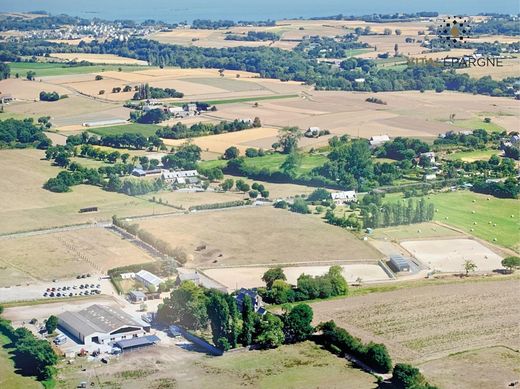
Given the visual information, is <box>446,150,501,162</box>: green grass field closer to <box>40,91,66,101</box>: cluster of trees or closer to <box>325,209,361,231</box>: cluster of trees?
<box>325,209,361,231</box>: cluster of trees

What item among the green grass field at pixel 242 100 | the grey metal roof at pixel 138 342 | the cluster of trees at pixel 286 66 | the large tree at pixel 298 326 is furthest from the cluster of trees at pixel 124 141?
the large tree at pixel 298 326

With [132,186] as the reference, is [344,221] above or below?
below

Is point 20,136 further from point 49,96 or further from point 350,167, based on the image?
point 350,167

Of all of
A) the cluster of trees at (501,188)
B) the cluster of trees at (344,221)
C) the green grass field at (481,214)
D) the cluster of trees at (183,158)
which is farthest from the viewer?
the cluster of trees at (183,158)

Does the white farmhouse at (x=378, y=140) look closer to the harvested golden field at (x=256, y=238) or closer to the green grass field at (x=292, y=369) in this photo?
the harvested golden field at (x=256, y=238)

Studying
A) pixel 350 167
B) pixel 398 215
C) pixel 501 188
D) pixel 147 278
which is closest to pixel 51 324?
pixel 147 278

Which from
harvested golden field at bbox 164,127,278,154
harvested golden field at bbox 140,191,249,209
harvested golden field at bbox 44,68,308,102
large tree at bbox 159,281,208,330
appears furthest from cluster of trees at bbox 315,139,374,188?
harvested golden field at bbox 44,68,308,102

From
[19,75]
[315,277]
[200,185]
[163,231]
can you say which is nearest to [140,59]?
[19,75]

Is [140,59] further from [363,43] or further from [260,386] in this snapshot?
[260,386]
